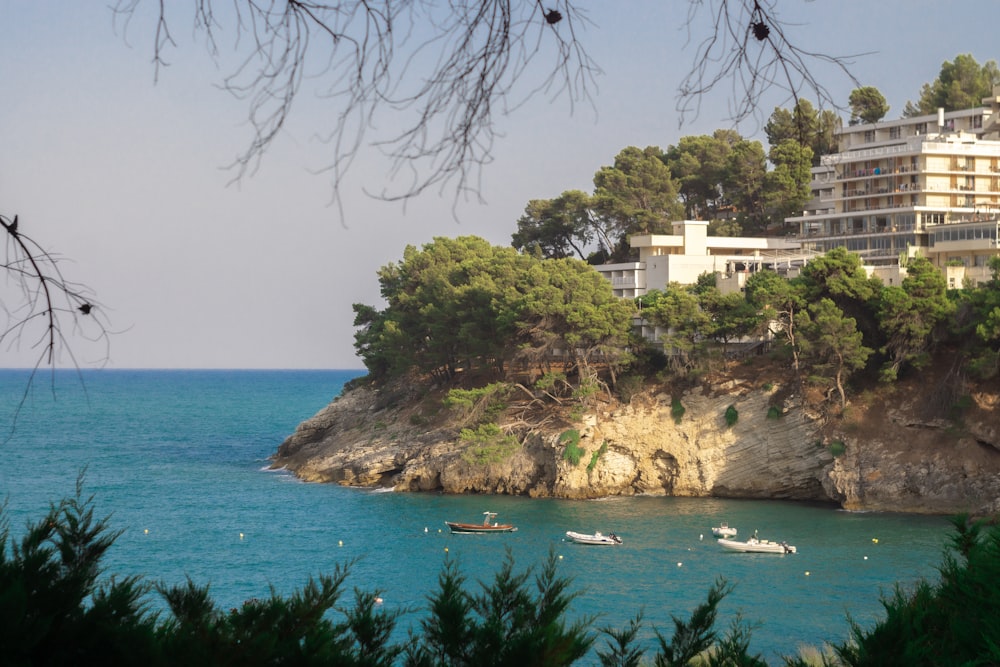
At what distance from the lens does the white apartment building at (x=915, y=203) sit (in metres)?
39.4

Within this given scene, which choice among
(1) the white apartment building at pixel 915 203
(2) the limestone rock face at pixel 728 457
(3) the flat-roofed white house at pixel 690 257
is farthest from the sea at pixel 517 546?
(1) the white apartment building at pixel 915 203

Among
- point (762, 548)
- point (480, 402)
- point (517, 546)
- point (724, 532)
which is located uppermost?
point (480, 402)

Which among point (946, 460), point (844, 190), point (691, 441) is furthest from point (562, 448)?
point (844, 190)

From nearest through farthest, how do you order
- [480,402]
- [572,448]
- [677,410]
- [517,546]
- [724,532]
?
[517,546], [724,532], [572,448], [677,410], [480,402]

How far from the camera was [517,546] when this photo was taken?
27688 mm

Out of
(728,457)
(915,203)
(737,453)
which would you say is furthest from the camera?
(915,203)

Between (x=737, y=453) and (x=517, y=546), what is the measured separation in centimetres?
963

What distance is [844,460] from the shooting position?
32.1 metres

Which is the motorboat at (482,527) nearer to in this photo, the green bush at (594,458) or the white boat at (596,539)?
the white boat at (596,539)

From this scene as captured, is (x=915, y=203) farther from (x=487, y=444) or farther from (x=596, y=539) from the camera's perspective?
(x=596, y=539)

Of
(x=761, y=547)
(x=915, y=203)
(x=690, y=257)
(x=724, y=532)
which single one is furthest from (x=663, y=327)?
(x=915, y=203)

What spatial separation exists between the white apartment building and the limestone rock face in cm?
795

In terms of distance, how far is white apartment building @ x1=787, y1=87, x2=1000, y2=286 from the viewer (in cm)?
3941

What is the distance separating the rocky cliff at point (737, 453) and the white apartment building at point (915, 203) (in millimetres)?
7668
